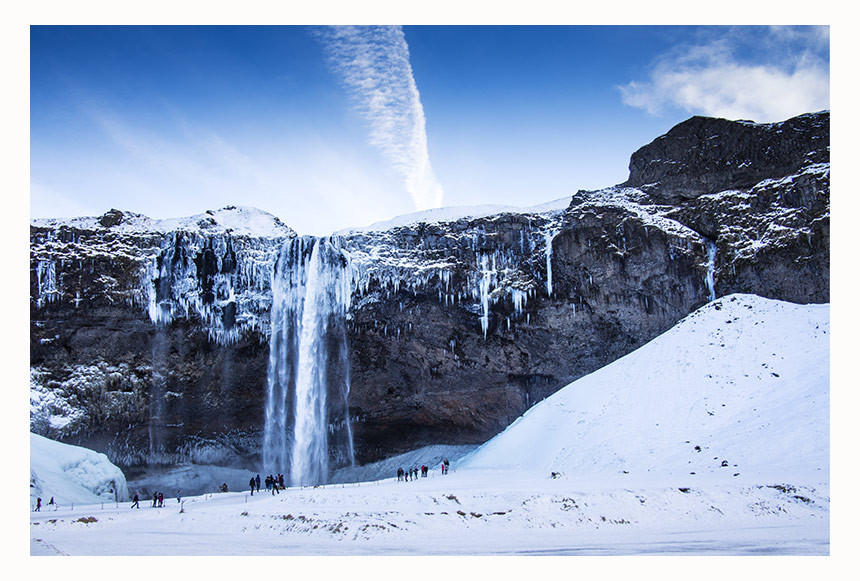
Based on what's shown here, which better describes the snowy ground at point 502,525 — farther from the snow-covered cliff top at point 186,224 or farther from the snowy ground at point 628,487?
the snow-covered cliff top at point 186,224

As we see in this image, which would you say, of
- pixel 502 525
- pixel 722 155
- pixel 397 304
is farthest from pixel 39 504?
pixel 722 155

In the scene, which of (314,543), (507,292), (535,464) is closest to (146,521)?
(314,543)

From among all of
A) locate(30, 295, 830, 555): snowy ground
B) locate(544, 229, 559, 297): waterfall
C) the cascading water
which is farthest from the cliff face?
locate(30, 295, 830, 555): snowy ground

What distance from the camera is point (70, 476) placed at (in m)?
26.1

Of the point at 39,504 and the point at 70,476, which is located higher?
the point at 39,504

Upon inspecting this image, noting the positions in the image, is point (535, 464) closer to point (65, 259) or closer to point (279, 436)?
point (279, 436)

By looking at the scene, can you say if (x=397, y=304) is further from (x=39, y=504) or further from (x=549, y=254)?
(x=39, y=504)

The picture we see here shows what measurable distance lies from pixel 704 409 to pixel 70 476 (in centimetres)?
2679

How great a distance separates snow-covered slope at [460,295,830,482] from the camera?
753 inches

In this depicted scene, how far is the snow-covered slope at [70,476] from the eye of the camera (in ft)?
77.6

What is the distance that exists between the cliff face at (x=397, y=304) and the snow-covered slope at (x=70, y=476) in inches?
321

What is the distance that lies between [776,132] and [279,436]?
33.1m
